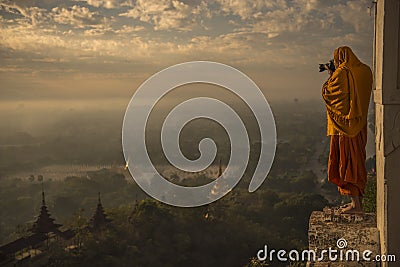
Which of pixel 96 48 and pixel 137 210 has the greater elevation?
pixel 96 48

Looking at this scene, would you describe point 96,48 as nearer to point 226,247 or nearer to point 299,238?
point 226,247

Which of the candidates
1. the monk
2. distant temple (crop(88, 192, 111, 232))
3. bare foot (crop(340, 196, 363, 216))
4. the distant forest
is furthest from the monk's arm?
distant temple (crop(88, 192, 111, 232))

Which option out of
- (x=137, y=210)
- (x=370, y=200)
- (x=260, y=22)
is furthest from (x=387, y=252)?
(x=137, y=210)

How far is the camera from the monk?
125 inches

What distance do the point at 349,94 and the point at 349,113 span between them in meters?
0.14

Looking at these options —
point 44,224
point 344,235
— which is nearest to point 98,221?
point 44,224

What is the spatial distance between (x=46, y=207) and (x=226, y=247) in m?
4.00

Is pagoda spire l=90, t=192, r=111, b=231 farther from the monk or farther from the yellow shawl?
the yellow shawl

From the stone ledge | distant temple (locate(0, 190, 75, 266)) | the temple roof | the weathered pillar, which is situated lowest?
distant temple (locate(0, 190, 75, 266))

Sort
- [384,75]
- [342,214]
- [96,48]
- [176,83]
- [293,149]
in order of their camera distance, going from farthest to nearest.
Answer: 1. [293,149]
2. [96,48]
3. [176,83]
4. [342,214]
5. [384,75]

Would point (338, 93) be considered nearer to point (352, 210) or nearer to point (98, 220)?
point (352, 210)

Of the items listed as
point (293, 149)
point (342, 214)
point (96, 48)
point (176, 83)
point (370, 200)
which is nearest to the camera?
point (342, 214)

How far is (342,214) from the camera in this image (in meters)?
3.41

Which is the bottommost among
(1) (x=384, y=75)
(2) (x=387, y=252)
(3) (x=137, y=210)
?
(3) (x=137, y=210)
